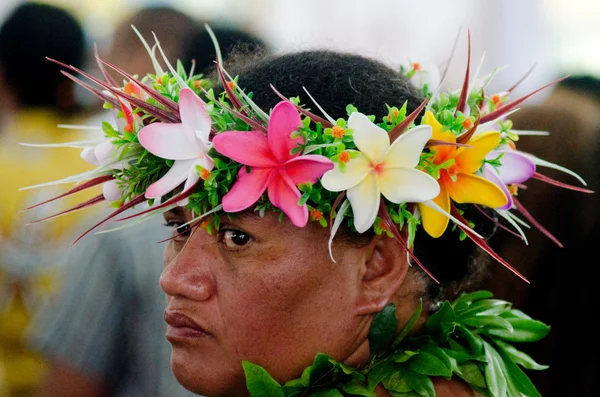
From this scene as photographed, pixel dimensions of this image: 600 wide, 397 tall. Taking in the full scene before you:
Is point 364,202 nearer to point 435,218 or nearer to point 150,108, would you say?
point 435,218

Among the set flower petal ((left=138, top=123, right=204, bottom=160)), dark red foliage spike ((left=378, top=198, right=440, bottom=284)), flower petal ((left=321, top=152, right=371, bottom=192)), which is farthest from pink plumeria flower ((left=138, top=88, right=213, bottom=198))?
dark red foliage spike ((left=378, top=198, right=440, bottom=284))

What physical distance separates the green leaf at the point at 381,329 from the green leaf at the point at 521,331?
0.96 ft

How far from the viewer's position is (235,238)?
5.52 ft

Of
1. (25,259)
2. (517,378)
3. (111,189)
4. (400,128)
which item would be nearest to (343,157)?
(400,128)

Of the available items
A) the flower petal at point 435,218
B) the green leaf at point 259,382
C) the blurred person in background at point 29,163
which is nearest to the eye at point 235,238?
the green leaf at point 259,382

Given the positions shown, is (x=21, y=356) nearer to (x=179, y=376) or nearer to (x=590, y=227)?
(x=179, y=376)

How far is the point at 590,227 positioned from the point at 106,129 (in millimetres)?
1623

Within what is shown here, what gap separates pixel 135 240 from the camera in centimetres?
235

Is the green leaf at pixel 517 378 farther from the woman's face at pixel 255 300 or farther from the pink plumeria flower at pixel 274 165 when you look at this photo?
the pink plumeria flower at pixel 274 165

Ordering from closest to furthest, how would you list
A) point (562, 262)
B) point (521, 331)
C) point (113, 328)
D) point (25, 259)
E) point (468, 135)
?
point (468, 135)
point (521, 331)
point (113, 328)
point (562, 262)
point (25, 259)

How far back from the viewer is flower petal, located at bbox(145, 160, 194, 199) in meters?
1.59

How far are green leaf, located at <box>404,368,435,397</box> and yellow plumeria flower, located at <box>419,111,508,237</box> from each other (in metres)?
0.32

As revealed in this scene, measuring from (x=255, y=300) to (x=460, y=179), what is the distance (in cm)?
51

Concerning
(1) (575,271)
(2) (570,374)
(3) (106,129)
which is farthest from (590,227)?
(3) (106,129)
